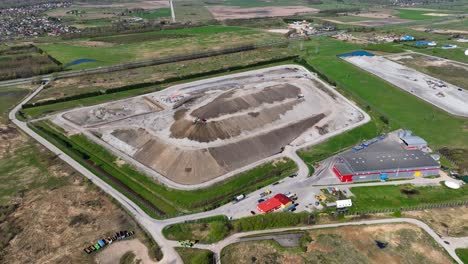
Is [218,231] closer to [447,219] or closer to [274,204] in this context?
[274,204]

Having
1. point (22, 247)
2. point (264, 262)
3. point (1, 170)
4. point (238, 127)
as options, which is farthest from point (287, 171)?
point (1, 170)

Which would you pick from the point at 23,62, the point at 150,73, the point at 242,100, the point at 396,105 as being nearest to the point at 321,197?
the point at 242,100

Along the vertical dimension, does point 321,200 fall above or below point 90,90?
below

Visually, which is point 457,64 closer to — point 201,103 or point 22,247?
point 201,103

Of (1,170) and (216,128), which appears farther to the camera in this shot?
(216,128)

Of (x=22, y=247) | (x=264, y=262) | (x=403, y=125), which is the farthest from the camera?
(x=403, y=125)

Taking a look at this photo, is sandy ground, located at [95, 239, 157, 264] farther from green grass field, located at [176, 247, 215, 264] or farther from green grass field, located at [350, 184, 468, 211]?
green grass field, located at [350, 184, 468, 211]

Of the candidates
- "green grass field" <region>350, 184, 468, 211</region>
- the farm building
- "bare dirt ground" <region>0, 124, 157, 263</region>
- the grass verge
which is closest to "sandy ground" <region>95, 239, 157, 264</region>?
"bare dirt ground" <region>0, 124, 157, 263</region>
